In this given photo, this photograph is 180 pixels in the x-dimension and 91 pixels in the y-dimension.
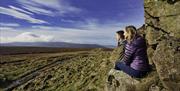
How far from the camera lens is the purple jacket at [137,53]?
14.8 m

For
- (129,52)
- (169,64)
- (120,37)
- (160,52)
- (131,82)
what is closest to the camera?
(169,64)

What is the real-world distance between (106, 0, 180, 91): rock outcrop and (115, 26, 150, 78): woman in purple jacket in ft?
1.92

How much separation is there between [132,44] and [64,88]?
54.2 feet

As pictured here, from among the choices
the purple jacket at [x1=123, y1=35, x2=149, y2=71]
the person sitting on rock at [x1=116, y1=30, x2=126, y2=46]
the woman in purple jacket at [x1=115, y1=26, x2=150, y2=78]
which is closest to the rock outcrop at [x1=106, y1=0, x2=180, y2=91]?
the woman in purple jacket at [x1=115, y1=26, x2=150, y2=78]

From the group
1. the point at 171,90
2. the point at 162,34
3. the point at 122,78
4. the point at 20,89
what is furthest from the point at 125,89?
the point at 20,89

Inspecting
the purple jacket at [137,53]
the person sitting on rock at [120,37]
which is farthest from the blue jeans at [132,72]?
the person sitting on rock at [120,37]

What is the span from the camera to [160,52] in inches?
603

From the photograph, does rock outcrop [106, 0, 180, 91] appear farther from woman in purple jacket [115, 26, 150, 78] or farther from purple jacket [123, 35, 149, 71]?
purple jacket [123, 35, 149, 71]

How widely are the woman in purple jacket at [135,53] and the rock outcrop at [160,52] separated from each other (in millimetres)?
586

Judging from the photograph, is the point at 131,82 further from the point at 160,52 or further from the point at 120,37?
the point at 120,37

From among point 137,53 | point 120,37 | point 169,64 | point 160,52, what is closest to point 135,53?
point 137,53

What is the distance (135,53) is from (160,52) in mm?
1316

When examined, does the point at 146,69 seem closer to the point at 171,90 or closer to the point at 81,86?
the point at 171,90

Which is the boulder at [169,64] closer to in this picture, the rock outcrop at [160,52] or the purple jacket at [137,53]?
the rock outcrop at [160,52]
